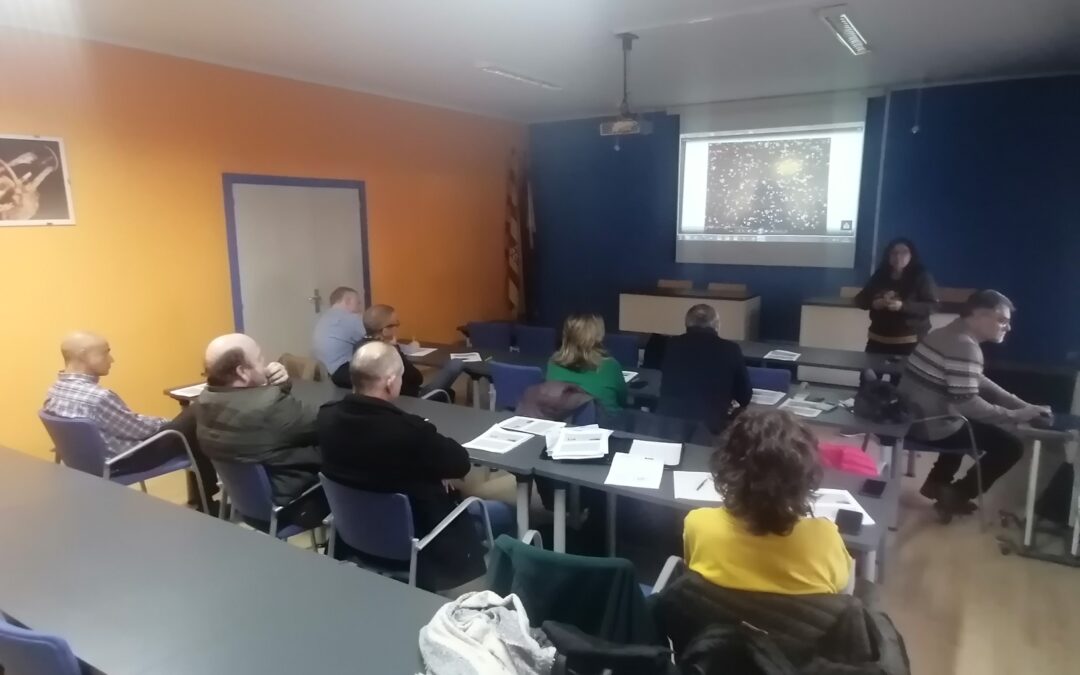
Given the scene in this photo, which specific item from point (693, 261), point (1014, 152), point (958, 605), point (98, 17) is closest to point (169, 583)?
point (958, 605)

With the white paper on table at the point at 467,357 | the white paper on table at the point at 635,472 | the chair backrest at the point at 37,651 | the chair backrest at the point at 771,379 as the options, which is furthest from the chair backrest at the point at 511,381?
the chair backrest at the point at 37,651

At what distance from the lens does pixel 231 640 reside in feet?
5.16

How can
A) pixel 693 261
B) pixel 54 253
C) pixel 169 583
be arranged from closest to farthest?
1. pixel 169 583
2. pixel 54 253
3. pixel 693 261

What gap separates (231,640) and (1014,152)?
6986mm

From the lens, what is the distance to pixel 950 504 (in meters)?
3.99

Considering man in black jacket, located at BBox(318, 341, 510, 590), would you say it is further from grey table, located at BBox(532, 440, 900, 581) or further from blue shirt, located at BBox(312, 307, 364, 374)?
blue shirt, located at BBox(312, 307, 364, 374)

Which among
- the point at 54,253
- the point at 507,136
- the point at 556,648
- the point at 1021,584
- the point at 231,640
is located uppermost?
the point at 507,136

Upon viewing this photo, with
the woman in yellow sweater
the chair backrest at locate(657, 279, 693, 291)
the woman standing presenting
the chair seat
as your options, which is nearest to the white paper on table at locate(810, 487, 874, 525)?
the woman in yellow sweater

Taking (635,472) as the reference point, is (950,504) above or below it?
below

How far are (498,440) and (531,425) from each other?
0.26 meters

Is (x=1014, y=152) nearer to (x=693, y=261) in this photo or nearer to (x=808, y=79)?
(x=808, y=79)

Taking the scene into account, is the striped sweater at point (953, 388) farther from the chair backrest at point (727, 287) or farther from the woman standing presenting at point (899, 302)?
the chair backrest at point (727, 287)

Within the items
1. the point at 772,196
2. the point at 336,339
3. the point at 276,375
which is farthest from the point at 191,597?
the point at 772,196

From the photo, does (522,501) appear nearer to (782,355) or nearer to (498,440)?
(498,440)
